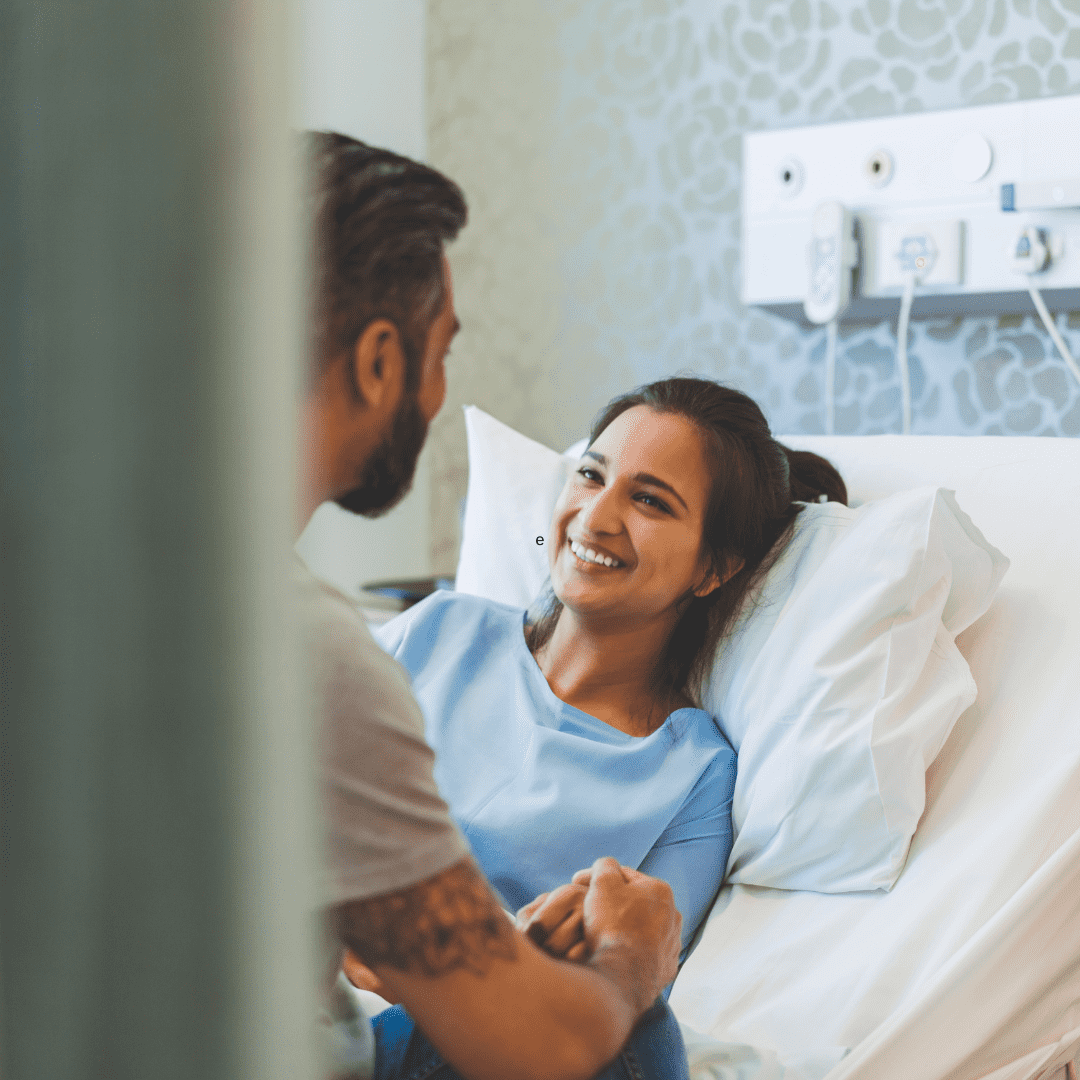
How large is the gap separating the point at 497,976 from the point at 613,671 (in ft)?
2.38

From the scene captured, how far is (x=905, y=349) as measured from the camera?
160cm

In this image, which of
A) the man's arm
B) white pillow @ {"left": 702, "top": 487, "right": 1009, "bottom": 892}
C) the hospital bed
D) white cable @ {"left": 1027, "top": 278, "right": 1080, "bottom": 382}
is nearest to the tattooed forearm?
the man's arm

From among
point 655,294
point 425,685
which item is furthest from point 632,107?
point 425,685

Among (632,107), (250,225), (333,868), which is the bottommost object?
(333,868)

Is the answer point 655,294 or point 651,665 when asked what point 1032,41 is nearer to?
point 655,294

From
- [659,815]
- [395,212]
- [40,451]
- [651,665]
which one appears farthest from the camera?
[651,665]

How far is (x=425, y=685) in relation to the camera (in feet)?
3.28

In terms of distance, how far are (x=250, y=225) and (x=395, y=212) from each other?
0.15 metres

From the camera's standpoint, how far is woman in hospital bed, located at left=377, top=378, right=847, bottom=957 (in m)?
0.93

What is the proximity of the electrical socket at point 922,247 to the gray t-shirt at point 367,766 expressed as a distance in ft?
4.41

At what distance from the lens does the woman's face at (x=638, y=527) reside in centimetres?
107

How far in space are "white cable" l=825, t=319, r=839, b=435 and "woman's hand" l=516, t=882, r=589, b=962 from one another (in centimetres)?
120

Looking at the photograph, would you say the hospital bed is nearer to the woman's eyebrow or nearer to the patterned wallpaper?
the woman's eyebrow

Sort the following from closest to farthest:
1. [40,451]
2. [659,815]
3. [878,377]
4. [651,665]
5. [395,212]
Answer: [40,451] → [395,212] → [659,815] → [651,665] → [878,377]
